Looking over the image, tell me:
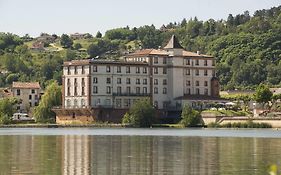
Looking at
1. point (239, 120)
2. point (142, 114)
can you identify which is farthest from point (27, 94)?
point (239, 120)

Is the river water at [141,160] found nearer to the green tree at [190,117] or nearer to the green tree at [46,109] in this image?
the green tree at [190,117]

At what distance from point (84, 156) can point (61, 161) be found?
14.6ft

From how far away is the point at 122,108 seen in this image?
139m

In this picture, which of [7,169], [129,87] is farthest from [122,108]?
[7,169]

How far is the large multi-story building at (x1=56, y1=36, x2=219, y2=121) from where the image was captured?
459 feet

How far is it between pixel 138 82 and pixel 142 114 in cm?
1829

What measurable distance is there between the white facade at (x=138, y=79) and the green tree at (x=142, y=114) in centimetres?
1208

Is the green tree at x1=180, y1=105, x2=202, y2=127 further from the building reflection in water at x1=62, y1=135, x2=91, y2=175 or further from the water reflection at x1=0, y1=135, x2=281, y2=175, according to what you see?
the building reflection in water at x1=62, y1=135, x2=91, y2=175

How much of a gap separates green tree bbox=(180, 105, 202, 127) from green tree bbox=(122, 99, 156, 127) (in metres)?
4.64

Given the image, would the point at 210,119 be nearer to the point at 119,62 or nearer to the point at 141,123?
the point at 141,123

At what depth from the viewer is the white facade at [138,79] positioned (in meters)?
140

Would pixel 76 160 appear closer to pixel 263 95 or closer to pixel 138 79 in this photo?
pixel 263 95

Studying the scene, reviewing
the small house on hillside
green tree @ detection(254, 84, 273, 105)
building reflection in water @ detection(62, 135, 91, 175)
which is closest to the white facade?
green tree @ detection(254, 84, 273, 105)

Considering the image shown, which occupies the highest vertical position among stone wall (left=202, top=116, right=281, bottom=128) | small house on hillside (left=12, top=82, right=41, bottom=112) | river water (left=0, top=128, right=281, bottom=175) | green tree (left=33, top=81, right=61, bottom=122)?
small house on hillside (left=12, top=82, right=41, bottom=112)
